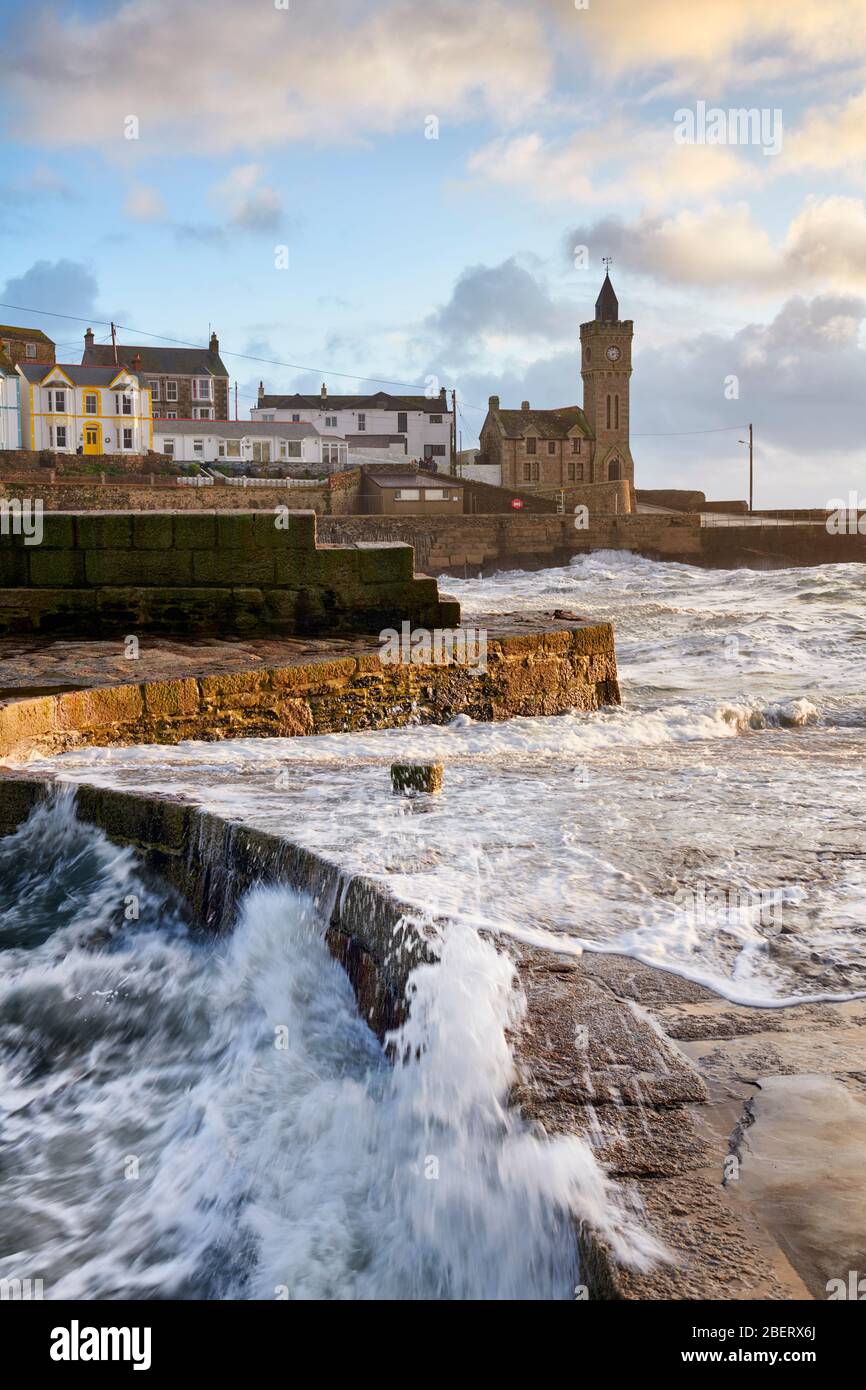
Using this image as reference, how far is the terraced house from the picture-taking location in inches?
2566

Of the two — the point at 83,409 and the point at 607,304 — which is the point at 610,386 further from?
the point at 83,409

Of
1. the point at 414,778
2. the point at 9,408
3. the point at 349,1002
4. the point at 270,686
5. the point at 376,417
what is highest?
the point at 376,417

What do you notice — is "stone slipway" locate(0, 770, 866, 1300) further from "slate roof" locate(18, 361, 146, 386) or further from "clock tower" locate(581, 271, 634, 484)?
"clock tower" locate(581, 271, 634, 484)

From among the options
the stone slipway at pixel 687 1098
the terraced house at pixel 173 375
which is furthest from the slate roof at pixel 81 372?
the stone slipway at pixel 687 1098

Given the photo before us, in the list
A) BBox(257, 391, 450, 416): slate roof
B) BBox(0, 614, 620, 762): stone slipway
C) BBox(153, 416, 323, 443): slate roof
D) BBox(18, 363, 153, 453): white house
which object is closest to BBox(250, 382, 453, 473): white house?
BBox(257, 391, 450, 416): slate roof

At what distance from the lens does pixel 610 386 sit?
2630 inches

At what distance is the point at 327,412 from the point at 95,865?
68.6 metres

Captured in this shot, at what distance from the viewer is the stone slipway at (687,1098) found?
1925 mm

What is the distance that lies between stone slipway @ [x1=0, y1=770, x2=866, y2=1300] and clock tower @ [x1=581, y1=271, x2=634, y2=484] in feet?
214

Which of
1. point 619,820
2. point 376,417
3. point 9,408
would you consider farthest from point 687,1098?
point 376,417

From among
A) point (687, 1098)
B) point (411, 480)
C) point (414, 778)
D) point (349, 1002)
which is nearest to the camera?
point (687, 1098)

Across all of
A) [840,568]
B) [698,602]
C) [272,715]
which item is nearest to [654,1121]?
[272,715]

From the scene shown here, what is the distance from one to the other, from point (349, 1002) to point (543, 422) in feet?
211

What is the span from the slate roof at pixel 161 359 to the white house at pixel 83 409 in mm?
7652
